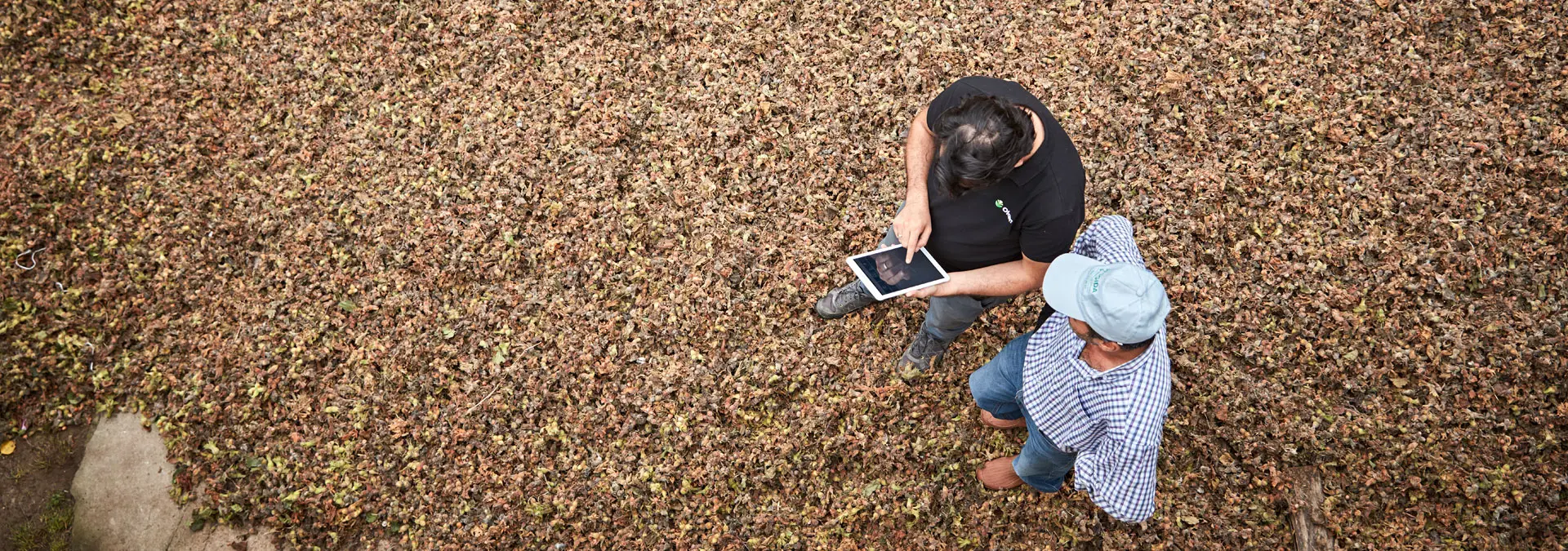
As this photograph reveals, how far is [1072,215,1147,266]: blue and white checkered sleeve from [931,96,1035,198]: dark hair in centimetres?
58

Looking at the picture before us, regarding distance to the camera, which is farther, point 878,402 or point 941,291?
point 878,402

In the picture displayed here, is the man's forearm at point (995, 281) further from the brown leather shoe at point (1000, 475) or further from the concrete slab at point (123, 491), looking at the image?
the concrete slab at point (123, 491)

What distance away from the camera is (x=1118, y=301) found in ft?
8.68

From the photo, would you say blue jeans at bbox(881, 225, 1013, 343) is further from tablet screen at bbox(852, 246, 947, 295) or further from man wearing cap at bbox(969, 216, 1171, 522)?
man wearing cap at bbox(969, 216, 1171, 522)

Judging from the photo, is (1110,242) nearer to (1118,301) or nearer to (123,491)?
(1118,301)

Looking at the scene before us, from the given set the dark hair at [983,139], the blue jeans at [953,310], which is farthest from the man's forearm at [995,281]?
the dark hair at [983,139]

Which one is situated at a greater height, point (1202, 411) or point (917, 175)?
point (917, 175)

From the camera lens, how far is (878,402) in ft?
15.1

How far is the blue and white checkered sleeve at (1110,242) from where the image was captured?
10.0 feet

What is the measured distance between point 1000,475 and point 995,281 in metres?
1.44

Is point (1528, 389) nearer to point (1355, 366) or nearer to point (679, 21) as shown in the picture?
point (1355, 366)

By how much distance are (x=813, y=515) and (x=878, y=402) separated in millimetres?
806

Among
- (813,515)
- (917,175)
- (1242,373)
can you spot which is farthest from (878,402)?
(1242,373)

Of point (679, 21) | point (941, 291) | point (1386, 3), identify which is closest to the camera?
point (941, 291)
